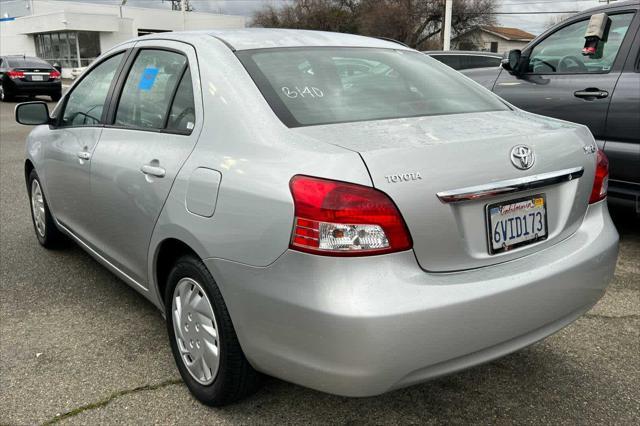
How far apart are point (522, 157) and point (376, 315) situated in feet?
2.69

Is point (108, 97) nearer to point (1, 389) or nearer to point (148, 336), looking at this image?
point (148, 336)

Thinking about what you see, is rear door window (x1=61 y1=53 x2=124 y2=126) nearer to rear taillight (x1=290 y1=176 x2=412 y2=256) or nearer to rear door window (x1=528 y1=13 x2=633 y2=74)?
rear taillight (x1=290 y1=176 x2=412 y2=256)

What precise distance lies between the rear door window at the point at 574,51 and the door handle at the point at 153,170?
12.3 feet

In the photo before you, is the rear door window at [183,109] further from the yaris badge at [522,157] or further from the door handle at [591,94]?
the door handle at [591,94]

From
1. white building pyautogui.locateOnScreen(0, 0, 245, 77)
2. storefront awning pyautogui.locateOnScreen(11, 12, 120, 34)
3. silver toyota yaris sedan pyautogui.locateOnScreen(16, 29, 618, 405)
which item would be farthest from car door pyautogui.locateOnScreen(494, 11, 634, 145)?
storefront awning pyautogui.locateOnScreen(11, 12, 120, 34)

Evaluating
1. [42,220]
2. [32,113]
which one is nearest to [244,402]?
[32,113]

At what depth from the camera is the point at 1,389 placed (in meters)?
2.77

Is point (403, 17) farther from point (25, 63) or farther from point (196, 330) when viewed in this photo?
point (196, 330)

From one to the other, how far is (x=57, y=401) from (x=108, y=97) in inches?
65.0

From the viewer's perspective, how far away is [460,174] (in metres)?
2.08

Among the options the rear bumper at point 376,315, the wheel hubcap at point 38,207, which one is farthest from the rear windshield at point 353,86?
the wheel hubcap at point 38,207

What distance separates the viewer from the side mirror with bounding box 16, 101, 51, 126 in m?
4.05

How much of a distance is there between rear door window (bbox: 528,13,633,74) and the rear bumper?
3.29 m

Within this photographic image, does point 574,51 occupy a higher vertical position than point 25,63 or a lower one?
higher
